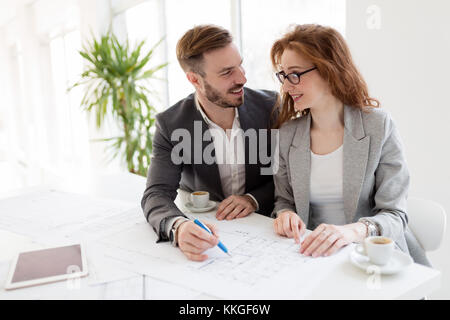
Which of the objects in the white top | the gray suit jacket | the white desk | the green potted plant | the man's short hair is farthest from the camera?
the green potted plant

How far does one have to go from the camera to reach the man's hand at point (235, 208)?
155 centimetres

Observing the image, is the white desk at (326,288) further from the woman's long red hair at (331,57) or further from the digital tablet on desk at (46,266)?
the woman's long red hair at (331,57)

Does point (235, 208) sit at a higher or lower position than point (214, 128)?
lower

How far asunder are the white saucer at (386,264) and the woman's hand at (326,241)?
3.0 inches

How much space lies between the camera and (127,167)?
4062mm

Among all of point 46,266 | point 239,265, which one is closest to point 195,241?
point 239,265

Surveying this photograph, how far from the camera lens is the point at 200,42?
74.2 inches

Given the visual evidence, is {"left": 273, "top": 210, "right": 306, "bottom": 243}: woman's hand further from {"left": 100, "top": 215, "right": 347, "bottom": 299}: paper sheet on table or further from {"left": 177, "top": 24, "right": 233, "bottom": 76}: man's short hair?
{"left": 177, "top": 24, "right": 233, "bottom": 76}: man's short hair

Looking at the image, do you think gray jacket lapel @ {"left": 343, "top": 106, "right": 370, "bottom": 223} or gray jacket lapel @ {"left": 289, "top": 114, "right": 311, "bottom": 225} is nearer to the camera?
gray jacket lapel @ {"left": 343, "top": 106, "right": 370, "bottom": 223}

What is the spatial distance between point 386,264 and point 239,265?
0.39 m

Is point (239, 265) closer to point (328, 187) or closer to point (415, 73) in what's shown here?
point (328, 187)

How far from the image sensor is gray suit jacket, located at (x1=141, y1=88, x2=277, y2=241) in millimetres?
1775

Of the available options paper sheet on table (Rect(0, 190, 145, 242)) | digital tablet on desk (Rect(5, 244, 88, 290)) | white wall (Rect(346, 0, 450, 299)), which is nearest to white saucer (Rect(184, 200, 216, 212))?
paper sheet on table (Rect(0, 190, 145, 242))
